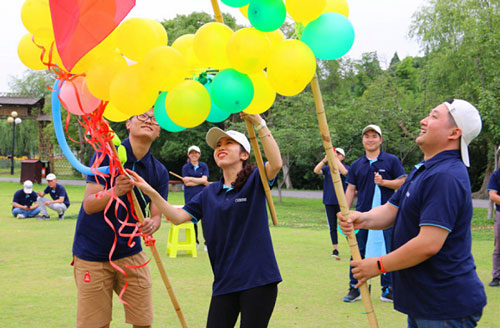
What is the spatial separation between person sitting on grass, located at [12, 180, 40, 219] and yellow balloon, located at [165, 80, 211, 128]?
14973 mm

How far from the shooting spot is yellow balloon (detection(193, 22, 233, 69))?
3.04 metres

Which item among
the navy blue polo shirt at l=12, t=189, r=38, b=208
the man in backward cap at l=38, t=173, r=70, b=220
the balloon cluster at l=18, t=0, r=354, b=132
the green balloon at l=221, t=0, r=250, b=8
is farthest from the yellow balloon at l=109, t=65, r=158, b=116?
the navy blue polo shirt at l=12, t=189, r=38, b=208

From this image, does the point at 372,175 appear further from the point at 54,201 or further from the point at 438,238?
the point at 54,201

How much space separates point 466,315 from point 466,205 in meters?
0.62

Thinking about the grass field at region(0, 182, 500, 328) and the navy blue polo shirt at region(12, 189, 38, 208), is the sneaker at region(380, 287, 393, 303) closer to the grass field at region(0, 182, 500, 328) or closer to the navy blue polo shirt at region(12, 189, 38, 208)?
the grass field at region(0, 182, 500, 328)

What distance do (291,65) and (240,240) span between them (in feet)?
4.53

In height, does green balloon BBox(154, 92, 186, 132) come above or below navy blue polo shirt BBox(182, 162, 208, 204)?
above

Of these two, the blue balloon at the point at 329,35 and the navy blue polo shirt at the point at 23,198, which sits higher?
the blue balloon at the point at 329,35

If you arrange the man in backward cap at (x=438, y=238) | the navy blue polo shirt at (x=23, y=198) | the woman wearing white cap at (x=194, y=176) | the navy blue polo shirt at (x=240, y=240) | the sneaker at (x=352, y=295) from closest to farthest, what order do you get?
the man in backward cap at (x=438, y=238) < the navy blue polo shirt at (x=240, y=240) < the sneaker at (x=352, y=295) < the woman wearing white cap at (x=194, y=176) < the navy blue polo shirt at (x=23, y=198)

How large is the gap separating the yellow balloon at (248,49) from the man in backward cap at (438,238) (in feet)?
3.64

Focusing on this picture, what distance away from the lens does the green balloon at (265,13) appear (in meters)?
2.85

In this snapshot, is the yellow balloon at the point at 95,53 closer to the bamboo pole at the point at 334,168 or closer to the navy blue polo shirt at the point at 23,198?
the bamboo pole at the point at 334,168

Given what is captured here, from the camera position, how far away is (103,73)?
10.2ft

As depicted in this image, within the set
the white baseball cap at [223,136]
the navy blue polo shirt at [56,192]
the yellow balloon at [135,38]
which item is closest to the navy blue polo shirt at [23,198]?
the navy blue polo shirt at [56,192]
